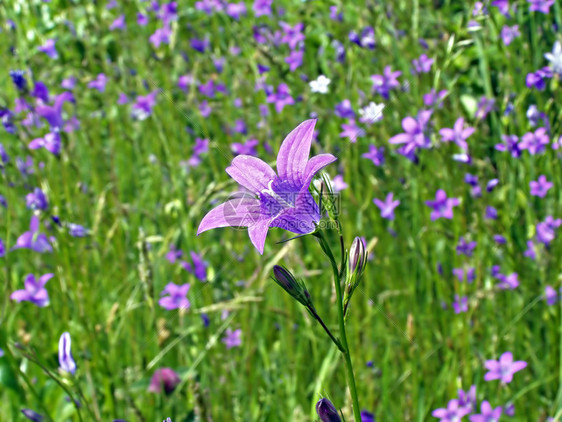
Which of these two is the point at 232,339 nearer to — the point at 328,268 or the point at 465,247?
the point at 328,268

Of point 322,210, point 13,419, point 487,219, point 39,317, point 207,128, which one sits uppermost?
point 207,128

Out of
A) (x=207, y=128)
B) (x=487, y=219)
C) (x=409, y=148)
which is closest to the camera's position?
(x=409, y=148)

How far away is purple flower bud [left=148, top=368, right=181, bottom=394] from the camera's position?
1777 mm

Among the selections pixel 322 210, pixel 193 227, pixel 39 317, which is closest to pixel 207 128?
pixel 193 227

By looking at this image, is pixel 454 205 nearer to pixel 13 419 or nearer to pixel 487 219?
pixel 487 219

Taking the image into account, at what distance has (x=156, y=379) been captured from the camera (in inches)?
70.9

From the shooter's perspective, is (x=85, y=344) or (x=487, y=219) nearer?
(x=85, y=344)

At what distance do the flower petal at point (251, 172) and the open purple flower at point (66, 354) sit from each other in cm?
52

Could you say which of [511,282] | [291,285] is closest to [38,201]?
[291,285]

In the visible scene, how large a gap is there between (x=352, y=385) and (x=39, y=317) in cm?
203

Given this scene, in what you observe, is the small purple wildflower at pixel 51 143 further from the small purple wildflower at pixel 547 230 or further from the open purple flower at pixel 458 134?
the small purple wildflower at pixel 547 230

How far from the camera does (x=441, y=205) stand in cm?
212

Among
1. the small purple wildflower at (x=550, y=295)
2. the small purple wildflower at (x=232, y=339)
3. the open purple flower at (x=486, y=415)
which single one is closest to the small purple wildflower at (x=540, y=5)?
the small purple wildflower at (x=550, y=295)

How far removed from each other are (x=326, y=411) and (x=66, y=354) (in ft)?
1.96
